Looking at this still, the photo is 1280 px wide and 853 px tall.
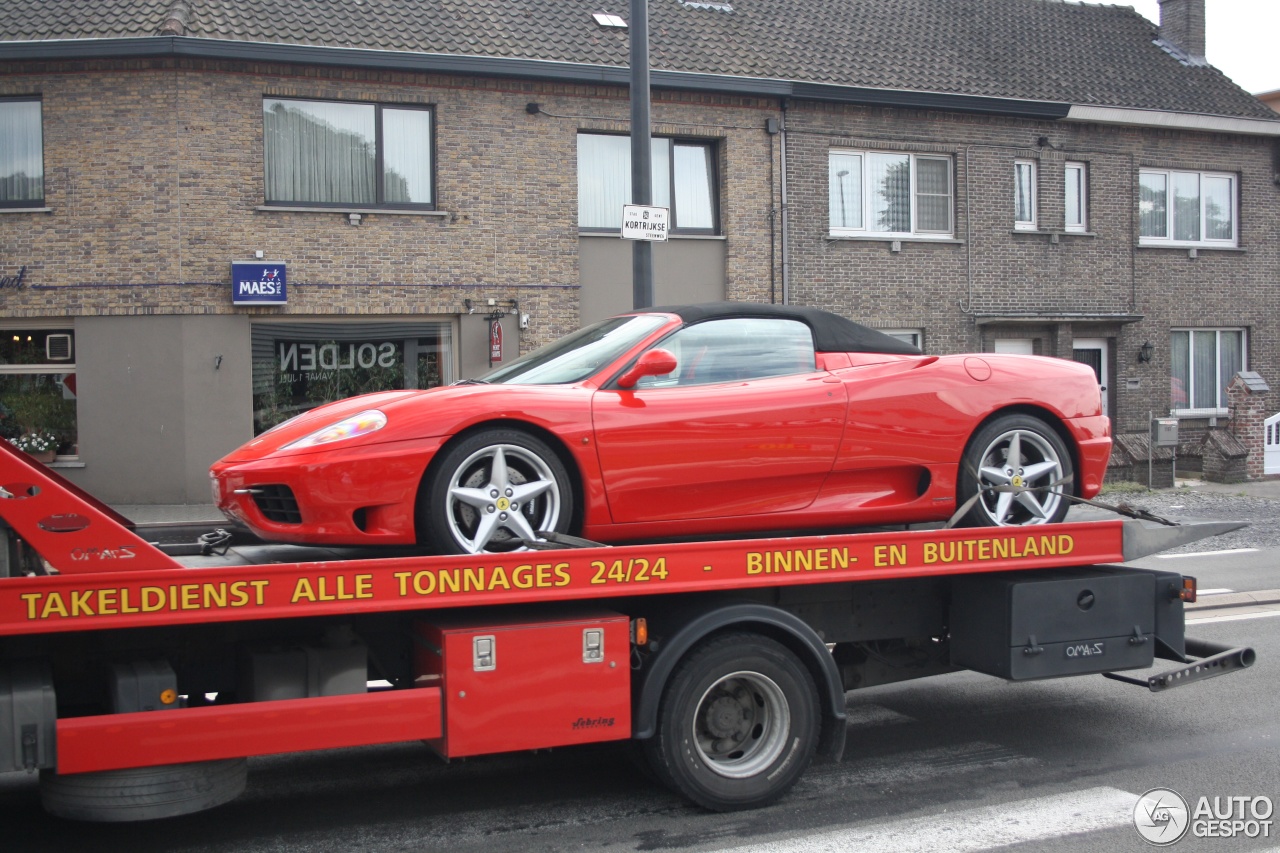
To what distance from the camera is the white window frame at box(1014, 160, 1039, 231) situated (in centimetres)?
2044

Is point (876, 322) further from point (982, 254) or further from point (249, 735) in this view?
point (249, 735)

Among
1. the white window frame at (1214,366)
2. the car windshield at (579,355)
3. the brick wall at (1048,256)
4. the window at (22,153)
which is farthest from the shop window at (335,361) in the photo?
Answer: the white window frame at (1214,366)

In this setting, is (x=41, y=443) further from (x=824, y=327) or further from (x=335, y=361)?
(x=824, y=327)

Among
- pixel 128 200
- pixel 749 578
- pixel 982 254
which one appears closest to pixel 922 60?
pixel 982 254

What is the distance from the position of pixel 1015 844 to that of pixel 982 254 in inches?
652

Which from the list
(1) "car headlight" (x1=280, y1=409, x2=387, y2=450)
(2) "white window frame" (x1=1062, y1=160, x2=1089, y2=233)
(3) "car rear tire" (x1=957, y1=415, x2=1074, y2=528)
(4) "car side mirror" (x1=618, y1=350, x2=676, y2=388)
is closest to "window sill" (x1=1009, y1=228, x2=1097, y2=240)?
(2) "white window frame" (x1=1062, y1=160, x2=1089, y2=233)

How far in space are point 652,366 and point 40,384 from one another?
1347cm

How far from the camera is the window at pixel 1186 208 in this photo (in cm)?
2161

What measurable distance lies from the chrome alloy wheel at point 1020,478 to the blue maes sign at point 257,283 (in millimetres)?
12109

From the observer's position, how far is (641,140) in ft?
33.8

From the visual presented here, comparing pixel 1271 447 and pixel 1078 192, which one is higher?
pixel 1078 192

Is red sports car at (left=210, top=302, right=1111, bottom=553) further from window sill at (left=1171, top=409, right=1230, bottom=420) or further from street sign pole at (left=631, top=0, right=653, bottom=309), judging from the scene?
window sill at (left=1171, top=409, right=1230, bottom=420)

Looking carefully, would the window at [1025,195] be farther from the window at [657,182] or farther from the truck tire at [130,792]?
the truck tire at [130,792]

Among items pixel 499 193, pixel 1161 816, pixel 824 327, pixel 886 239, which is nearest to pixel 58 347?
pixel 499 193
